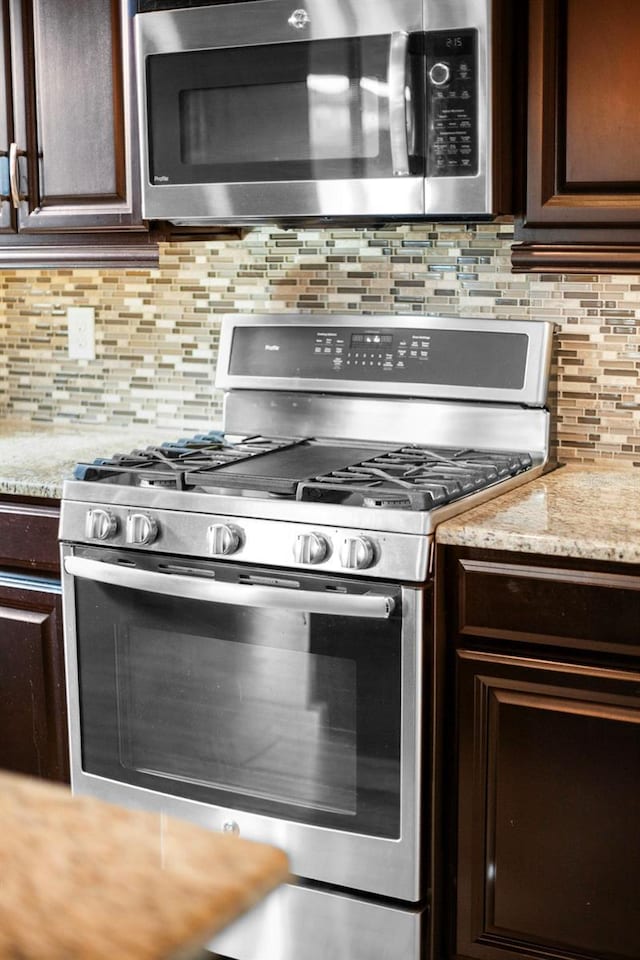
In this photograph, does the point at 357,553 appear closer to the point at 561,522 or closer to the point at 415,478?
the point at 415,478

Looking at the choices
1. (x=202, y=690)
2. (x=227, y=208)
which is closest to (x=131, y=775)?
(x=202, y=690)

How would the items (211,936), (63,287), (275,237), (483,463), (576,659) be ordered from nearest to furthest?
(211,936), (576,659), (483,463), (275,237), (63,287)

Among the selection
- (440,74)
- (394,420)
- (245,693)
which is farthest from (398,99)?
(245,693)

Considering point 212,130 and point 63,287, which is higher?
point 212,130

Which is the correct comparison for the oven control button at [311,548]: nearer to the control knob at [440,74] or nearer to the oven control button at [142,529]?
the oven control button at [142,529]

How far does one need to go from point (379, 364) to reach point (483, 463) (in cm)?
40

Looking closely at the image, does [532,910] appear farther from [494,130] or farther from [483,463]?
[494,130]

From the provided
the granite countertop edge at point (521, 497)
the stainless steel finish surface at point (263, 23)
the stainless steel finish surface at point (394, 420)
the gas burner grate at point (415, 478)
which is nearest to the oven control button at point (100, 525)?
the granite countertop edge at point (521, 497)

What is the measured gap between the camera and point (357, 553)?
1.95 meters

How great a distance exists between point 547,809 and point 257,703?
0.54 metres

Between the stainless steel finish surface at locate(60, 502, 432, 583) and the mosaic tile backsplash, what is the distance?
26.9 inches

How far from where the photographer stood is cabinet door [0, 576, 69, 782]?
95.5 inches

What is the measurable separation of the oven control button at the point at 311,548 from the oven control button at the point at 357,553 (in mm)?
37

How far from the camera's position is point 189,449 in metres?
2.51
